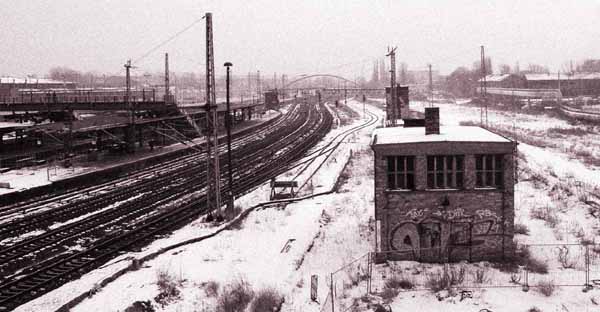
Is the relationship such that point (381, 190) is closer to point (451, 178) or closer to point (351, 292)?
point (451, 178)

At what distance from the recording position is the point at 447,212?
58.6 ft

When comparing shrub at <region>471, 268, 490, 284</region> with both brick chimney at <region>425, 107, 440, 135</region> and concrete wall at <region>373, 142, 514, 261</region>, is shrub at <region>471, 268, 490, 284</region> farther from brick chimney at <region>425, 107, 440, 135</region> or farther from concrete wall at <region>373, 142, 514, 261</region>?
brick chimney at <region>425, 107, 440, 135</region>

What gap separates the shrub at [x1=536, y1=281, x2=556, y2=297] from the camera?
15398 millimetres

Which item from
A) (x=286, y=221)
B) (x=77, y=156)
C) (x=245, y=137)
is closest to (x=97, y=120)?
(x=77, y=156)

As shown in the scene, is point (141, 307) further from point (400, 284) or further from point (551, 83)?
point (551, 83)

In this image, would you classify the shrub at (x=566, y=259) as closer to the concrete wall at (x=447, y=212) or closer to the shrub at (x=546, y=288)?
the concrete wall at (x=447, y=212)

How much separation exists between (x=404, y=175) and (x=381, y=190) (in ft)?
2.90

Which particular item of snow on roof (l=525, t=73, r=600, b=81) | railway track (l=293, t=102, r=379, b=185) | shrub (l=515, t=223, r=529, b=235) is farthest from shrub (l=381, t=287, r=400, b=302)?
snow on roof (l=525, t=73, r=600, b=81)

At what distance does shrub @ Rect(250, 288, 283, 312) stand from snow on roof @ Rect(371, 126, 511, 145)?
554 centimetres

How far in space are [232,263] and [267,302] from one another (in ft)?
13.5

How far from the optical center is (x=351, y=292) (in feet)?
52.6

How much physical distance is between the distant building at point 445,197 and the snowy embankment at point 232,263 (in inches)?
88.1

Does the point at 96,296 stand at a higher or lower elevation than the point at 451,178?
lower

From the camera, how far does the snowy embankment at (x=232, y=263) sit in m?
15.7
